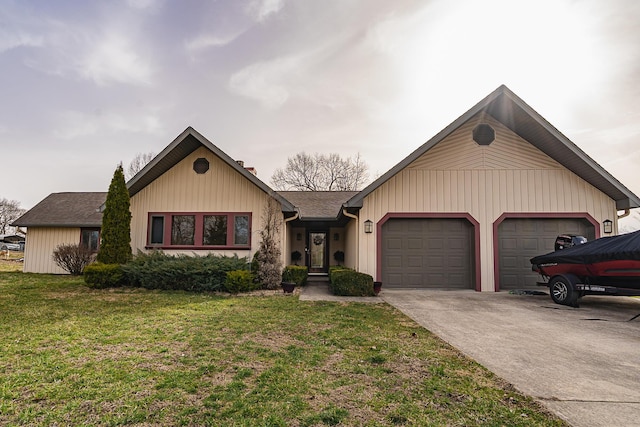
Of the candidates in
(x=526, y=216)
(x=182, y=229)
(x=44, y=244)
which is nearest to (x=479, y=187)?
(x=526, y=216)

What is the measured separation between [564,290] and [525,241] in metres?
3.04

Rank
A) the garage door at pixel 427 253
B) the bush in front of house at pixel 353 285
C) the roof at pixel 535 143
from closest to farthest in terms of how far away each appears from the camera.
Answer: the bush in front of house at pixel 353 285 → the roof at pixel 535 143 → the garage door at pixel 427 253

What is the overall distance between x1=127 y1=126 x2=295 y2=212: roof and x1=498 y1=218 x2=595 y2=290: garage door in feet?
22.6

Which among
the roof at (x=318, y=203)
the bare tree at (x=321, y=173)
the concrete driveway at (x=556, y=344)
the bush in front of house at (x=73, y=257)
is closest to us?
the concrete driveway at (x=556, y=344)

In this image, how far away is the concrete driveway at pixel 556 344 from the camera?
302 cm

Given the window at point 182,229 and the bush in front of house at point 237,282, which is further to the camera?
the window at point 182,229

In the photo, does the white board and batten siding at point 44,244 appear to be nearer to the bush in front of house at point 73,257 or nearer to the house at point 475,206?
the bush in front of house at point 73,257

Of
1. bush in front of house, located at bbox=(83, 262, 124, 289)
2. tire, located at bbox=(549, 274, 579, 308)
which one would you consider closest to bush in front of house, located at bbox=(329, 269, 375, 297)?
tire, located at bbox=(549, 274, 579, 308)

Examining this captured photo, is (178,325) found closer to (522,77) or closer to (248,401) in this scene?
(248,401)

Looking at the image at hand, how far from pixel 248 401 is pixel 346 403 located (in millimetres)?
821

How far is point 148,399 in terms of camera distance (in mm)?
2912

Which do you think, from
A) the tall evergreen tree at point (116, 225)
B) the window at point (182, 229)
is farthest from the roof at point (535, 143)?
the tall evergreen tree at point (116, 225)

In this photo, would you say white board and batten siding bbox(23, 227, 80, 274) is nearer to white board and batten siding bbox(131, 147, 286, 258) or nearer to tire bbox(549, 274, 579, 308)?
white board and batten siding bbox(131, 147, 286, 258)

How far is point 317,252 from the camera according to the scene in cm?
1705
